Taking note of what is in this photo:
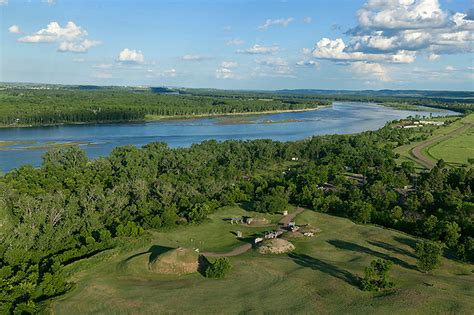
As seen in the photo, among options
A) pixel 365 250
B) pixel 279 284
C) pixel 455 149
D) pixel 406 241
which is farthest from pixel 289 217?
pixel 455 149

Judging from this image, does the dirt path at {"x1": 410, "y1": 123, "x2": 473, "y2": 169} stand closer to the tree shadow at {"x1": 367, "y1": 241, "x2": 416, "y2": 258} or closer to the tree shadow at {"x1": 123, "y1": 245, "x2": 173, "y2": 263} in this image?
the tree shadow at {"x1": 367, "y1": 241, "x2": 416, "y2": 258}

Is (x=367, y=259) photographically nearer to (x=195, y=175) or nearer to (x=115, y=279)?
(x=115, y=279)

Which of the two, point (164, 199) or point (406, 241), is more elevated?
point (164, 199)

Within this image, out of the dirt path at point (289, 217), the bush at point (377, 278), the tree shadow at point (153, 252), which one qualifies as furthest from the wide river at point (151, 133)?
the bush at point (377, 278)

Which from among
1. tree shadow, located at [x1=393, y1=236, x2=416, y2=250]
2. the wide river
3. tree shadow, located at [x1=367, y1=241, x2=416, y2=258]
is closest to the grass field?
the wide river

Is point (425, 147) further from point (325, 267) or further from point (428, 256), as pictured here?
point (325, 267)

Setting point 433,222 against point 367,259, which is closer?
point 367,259

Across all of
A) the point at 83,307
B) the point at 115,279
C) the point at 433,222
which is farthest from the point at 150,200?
the point at 433,222
